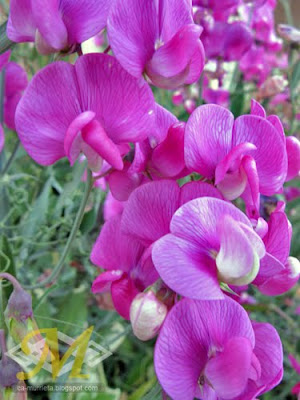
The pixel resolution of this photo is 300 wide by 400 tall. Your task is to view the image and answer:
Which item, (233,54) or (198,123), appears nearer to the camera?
(198,123)

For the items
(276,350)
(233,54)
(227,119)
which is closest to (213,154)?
(227,119)

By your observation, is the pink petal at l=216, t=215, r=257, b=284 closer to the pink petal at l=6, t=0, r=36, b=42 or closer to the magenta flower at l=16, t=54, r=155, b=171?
the magenta flower at l=16, t=54, r=155, b=171

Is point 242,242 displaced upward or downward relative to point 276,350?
upward

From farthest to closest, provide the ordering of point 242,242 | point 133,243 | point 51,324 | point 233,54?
point 233,54
point 51,324
point 133,243
point 242,242

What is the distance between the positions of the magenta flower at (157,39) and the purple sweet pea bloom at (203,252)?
0.11 meters

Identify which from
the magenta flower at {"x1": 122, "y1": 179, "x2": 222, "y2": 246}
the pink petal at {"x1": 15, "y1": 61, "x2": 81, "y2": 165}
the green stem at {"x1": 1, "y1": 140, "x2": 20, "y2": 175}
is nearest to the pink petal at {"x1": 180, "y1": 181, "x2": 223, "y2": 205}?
the magenta flower at {"x1": 122, "y1": 179, "x2": 222, "y2": 246}

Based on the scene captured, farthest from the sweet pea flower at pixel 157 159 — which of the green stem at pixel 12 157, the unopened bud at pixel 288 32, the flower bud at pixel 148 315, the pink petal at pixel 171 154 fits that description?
the unopened bud at pixel 288 32

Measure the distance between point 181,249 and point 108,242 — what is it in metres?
0.12

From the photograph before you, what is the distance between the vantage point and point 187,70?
443 mm

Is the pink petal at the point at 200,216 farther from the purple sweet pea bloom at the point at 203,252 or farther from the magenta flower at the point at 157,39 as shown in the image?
the magenta flower at the point at 157,39

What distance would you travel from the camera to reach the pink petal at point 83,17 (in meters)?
0.40

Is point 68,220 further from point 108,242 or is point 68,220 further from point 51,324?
point 108,242

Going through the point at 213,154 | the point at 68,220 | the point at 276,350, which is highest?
the point at 213,154

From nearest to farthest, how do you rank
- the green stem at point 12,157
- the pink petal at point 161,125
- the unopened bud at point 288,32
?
the pink petal at point 161,125
the green stem at point 12,157
the unopened bud at point 288,32
